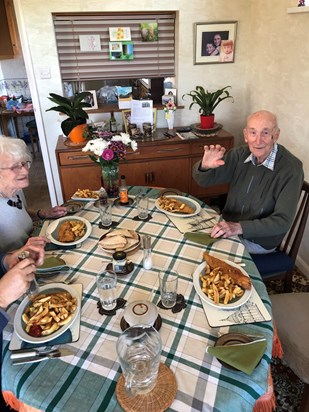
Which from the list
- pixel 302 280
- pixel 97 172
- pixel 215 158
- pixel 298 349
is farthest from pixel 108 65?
pixel 298 349

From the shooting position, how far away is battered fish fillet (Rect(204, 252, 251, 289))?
3.99 feet

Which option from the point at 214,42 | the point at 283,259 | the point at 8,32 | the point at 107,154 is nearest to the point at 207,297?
the point at 283,259

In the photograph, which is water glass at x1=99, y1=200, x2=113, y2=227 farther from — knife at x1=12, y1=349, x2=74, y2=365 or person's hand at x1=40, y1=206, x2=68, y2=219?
knife at x1=12, y1=349, x2=74, y2=365

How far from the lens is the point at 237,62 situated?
3.19 meters

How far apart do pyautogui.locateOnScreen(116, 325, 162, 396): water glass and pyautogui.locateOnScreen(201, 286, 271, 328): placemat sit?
25cm

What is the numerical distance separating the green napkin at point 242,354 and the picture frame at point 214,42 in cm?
282

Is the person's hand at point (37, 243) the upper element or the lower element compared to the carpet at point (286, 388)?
upper

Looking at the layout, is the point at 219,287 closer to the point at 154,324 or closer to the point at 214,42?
the point at 154,324

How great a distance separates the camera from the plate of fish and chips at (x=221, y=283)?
117 cm

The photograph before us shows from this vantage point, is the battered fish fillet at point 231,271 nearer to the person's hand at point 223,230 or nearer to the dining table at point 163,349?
the dining table at point 163,349

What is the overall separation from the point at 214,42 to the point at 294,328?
8.82 ft

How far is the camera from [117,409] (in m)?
0.86

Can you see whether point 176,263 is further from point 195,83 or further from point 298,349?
point 195,83

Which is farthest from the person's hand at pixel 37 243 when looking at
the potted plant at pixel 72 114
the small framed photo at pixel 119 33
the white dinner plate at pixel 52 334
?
the small framed photo at pixel 119 33
